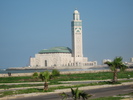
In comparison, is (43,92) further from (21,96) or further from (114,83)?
(114,83)

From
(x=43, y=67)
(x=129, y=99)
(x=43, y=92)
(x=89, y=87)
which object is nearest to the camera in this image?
(x=129, y=99)

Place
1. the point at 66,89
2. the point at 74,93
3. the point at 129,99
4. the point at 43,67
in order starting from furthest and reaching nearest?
the point at 43,67
the point at 66,89
the point at 129,99
the point at 74,93

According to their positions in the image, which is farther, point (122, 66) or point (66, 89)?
point (122, 66)

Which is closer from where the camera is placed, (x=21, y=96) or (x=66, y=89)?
(x=21, y=96)

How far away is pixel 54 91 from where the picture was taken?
25312mm

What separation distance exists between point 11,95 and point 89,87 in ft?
26.3

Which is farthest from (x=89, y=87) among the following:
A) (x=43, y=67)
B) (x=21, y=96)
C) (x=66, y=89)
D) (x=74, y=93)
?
(x=43, y=67)

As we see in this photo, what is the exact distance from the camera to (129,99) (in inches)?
719

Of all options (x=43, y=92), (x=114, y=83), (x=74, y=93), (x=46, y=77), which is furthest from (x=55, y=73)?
(x=74, y=93)

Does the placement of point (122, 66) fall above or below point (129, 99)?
above

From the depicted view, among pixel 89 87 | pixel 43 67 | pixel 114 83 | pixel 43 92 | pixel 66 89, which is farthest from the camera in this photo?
pixel 43 67

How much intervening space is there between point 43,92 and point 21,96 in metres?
2.31

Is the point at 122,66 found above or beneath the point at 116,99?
above

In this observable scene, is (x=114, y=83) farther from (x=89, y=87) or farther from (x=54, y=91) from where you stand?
(x=54, y=91)
